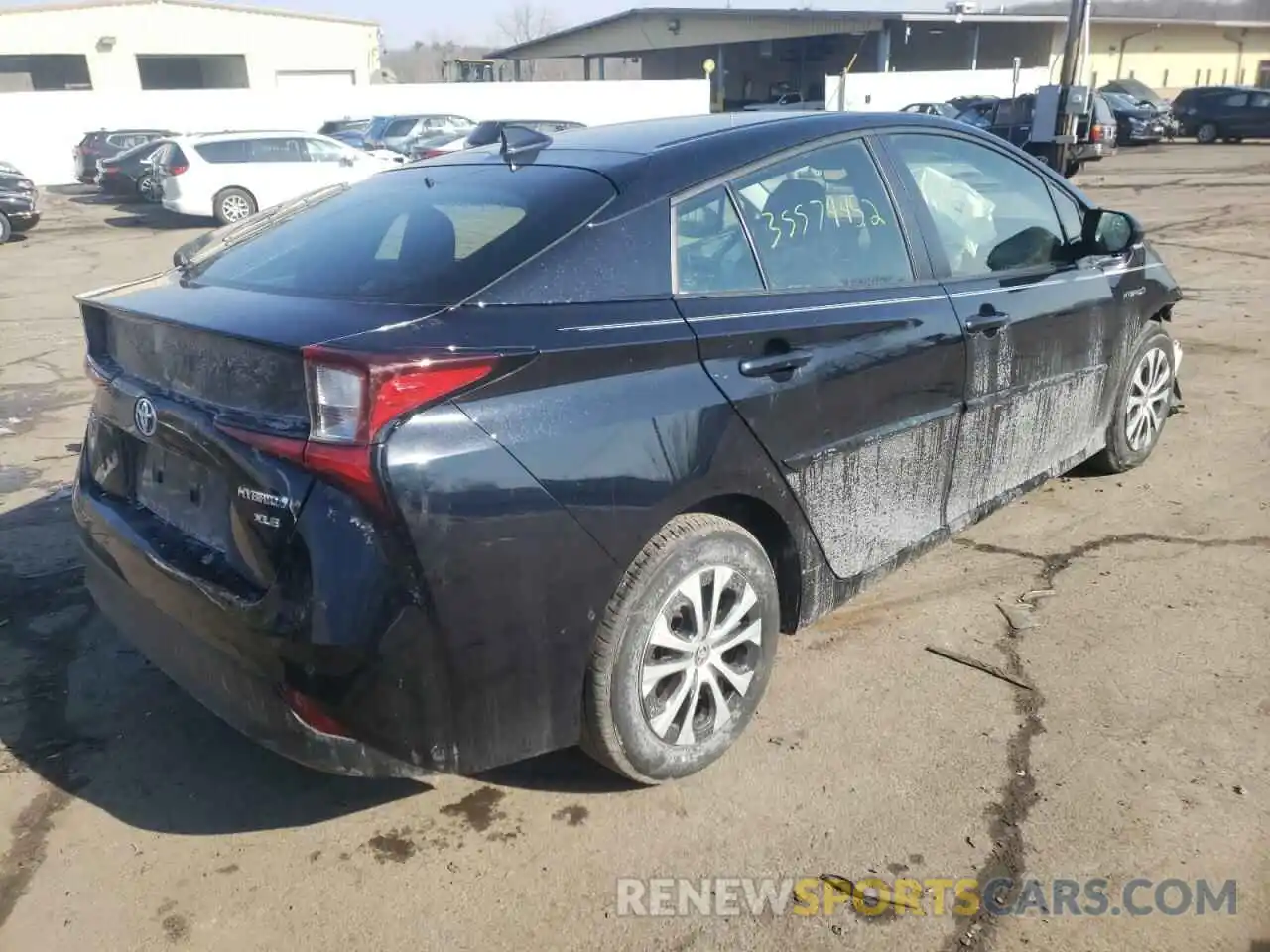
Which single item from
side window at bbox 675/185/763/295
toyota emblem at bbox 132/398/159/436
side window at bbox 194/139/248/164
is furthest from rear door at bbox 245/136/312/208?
side window at bbox 675/185/763/295

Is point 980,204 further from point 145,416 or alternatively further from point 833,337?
point 145,416

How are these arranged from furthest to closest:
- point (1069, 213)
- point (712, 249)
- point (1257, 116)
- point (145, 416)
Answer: point (1257, 116) → point (1069, 213) → point (712, 249) → point (145, 416)

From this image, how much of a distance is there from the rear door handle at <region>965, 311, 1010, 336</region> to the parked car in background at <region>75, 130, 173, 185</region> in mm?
25586

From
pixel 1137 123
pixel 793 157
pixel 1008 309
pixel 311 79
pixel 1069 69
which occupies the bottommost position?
pixel 1008 309

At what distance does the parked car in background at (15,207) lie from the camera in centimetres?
1617

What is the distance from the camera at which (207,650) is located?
2.53 meters

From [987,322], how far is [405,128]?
23.7 meters

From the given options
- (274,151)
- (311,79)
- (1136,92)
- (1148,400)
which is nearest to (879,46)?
(1136,92)

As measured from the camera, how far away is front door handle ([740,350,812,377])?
2822 mm

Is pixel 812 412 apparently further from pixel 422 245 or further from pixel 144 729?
pixel 144 729

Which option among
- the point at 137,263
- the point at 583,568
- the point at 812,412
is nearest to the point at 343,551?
the point at 583,568

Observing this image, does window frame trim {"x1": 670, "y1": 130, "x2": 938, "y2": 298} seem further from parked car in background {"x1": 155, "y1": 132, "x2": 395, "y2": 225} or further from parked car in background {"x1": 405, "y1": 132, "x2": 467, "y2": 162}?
parked car in background {"x1": 405, "y1": 132, "x2": 467, "y2": 162}

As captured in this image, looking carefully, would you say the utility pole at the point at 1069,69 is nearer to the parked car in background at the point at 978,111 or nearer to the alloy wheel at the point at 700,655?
the parked car in background at the point at 978,111

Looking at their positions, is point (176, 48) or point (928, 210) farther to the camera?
point (176, 48)
